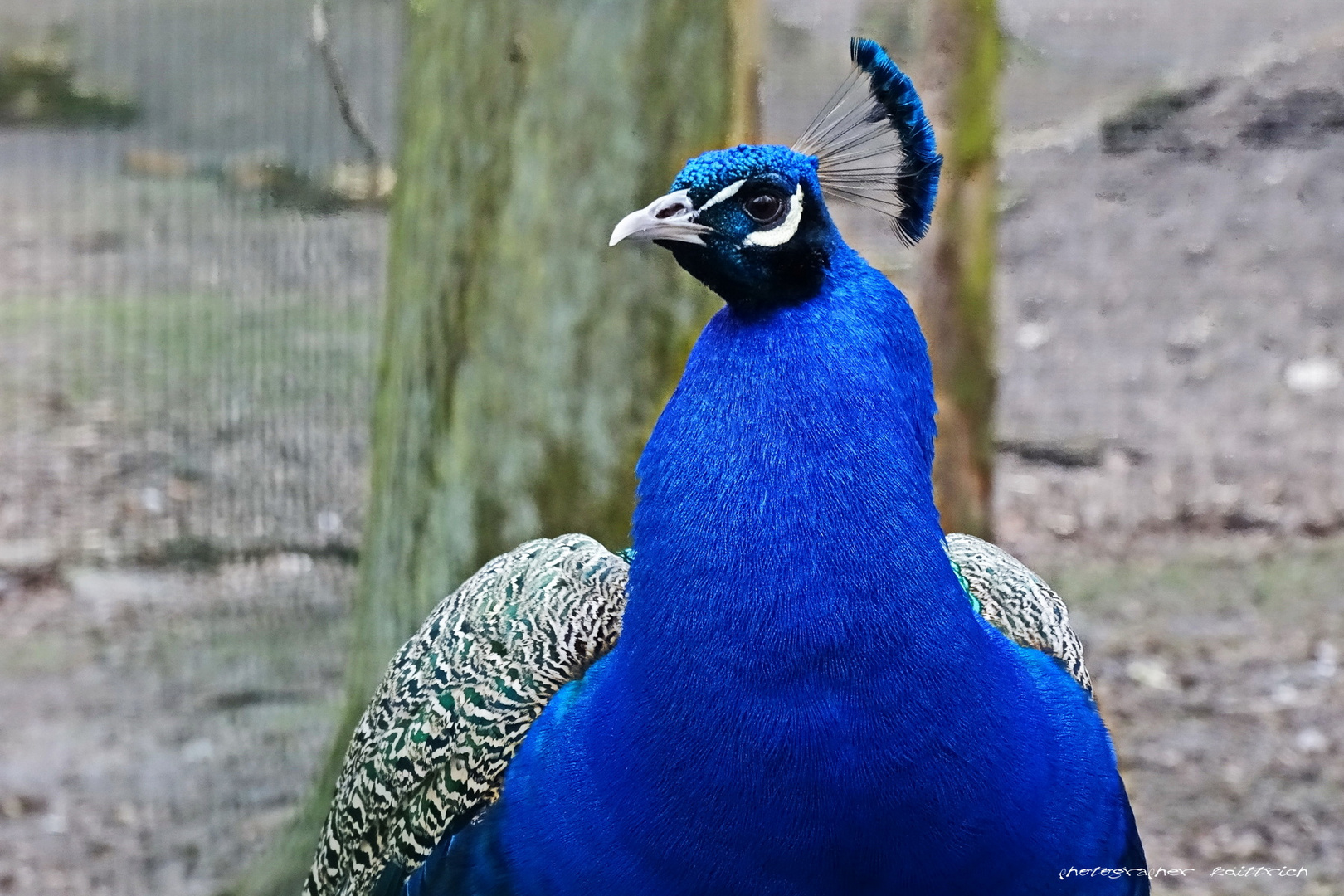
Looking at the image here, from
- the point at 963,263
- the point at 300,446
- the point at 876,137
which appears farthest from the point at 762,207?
the point at 300,446

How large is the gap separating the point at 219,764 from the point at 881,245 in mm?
4754

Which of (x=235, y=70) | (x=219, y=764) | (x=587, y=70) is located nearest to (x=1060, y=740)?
(x=587, y=70)

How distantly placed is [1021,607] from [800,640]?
0.69 metres

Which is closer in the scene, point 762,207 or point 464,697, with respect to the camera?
point 762,207

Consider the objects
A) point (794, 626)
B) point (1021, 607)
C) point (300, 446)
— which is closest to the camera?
point (794, 626)

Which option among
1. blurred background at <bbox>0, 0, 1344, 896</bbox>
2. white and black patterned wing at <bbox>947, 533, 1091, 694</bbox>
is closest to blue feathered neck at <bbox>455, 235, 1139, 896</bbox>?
white and black patterned wing at <bbox>947, 533, 1091, 694</bbox>

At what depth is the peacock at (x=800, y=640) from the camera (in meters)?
1.70

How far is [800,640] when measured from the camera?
168cm

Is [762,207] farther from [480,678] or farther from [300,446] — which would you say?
[300,446]

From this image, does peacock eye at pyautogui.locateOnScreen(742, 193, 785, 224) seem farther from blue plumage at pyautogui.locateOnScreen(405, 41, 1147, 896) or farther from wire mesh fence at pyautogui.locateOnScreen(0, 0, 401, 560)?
wire mesh fence at pyautogui.locateOnScreen(0, 0, 401, 560)

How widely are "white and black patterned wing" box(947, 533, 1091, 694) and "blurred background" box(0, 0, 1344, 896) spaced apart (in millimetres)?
852

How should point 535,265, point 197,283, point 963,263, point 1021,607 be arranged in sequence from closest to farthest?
point 1021,607, point 535,265, point 963,263, point 197,283

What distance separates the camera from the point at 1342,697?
3963mm

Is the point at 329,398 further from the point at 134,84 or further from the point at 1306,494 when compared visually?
the point at 1306,494
